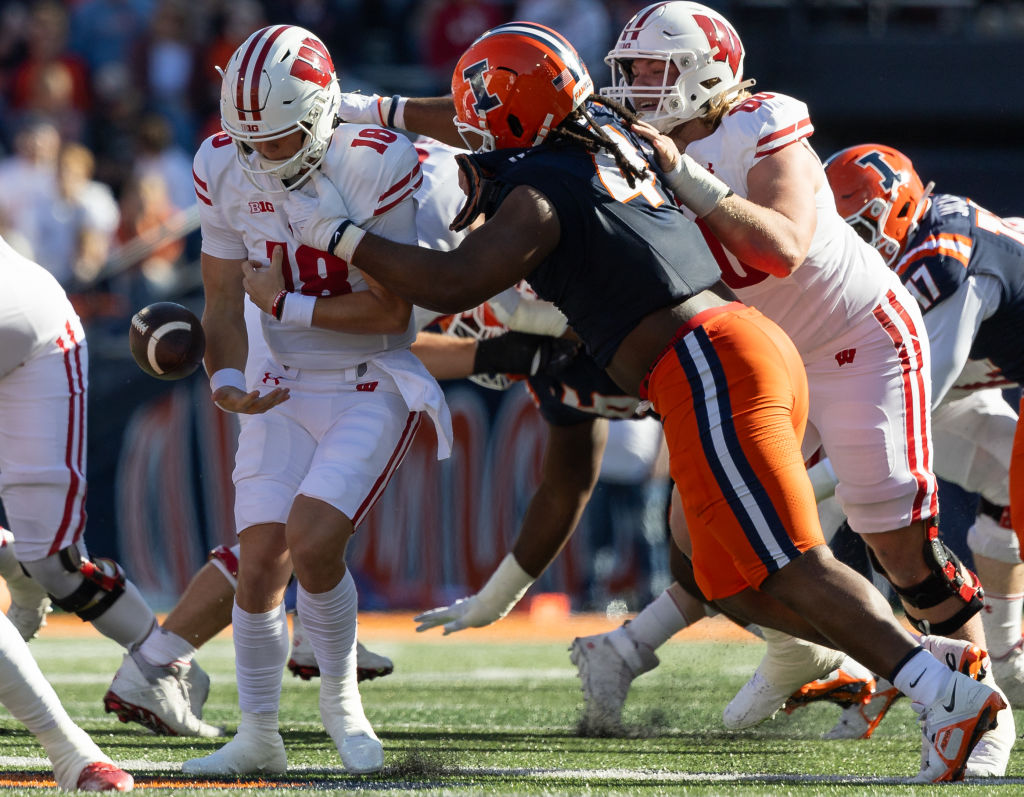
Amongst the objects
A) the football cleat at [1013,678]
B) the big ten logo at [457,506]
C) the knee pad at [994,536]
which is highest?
the knee pad at [994,536]

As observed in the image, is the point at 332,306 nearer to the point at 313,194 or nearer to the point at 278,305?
the point at 278,305

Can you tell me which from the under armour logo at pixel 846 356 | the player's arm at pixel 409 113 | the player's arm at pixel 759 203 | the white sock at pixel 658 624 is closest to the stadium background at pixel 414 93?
the white sock at pixel 658 624

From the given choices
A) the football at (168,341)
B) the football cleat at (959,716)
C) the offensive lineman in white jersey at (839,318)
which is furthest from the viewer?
the offensive lineman in white jersey at (839,318)

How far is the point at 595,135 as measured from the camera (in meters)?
3.69

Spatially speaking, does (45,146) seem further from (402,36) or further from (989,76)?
(989,76)

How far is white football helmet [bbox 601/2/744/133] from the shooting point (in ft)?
13.5

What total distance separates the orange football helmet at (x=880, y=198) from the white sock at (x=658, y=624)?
4.29ft

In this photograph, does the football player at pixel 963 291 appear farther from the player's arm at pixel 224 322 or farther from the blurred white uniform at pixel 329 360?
the player's arm at pixel 224 322

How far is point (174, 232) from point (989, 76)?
5236mm

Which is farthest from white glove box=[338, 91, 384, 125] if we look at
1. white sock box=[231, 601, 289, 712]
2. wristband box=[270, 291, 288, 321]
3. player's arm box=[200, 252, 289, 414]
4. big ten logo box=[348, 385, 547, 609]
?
big ten logo box=[348, 385, 547, 609]

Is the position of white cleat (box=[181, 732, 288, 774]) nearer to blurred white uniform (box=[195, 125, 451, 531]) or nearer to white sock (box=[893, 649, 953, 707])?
blurred white uniform (box=[195, 125, 451, 531])

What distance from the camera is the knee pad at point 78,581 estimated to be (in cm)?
449

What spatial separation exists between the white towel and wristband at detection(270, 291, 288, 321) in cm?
29

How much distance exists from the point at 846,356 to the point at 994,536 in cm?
148
